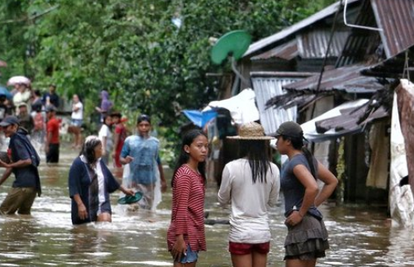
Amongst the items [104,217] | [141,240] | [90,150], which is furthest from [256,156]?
[104,217]

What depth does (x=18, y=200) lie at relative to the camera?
57.1 ft

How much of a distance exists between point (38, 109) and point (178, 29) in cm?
714

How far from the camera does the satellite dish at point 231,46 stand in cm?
2781

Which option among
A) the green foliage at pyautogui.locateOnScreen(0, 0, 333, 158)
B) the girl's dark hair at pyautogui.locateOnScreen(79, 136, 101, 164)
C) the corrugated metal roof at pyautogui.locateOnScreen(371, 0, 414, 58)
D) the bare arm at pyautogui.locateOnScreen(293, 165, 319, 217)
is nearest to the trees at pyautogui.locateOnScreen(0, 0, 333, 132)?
the green foliage at pyautogui.locateOnScreen(0, 0, 333, 158)

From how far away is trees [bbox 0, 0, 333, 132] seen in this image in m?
31.5

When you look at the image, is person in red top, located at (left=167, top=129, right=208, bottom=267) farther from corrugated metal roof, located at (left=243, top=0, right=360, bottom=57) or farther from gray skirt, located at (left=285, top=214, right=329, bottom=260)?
corrugated metal roof, located at (left=243, top=0, right=360, bottom=57)

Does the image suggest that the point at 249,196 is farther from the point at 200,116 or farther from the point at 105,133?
the point at 200,116

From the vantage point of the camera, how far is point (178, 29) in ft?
106

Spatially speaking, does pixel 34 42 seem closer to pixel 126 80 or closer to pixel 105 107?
pixel 105 107

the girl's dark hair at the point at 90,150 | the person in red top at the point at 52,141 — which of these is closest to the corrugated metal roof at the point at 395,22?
the girl's dark hair at the point at 90,150

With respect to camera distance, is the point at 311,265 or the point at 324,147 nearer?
the point at 311,265

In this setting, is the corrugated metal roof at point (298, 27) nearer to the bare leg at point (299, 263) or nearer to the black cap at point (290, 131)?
the black cap at point (290, 131)

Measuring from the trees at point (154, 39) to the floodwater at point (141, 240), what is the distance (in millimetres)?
11049

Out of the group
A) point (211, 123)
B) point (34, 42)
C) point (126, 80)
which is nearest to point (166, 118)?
point (126, 80)
